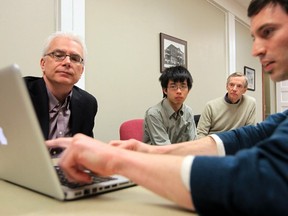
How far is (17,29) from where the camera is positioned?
1.92m

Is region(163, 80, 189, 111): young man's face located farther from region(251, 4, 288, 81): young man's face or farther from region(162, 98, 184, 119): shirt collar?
region(251, 4, 288, 81): young man's face

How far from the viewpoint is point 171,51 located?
10.9 feet

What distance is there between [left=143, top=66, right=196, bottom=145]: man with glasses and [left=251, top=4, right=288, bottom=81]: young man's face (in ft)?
4.31

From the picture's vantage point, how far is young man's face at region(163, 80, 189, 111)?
2.22m

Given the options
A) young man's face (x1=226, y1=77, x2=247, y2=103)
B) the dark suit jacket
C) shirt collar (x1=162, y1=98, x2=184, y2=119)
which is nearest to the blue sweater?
the dark suit jacket

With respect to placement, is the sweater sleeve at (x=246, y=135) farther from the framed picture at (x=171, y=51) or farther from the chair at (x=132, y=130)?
the framed picture at (x=171, y=51)

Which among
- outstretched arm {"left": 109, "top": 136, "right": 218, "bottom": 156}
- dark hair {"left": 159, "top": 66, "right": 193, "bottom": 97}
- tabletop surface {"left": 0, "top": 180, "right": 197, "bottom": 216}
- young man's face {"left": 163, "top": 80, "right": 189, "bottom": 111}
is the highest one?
dark hair {"left": 159, "top": 66, "right": 193, "bottom": 97}

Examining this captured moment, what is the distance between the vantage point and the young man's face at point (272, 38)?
730 mm

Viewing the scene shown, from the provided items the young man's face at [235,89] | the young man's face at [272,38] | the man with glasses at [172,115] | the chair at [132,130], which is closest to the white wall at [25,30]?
the chair at [132,130]

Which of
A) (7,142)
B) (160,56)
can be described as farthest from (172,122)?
(7,142)

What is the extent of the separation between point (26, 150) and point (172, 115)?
1.71 metres

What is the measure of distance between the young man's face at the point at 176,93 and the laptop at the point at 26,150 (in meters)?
1.56

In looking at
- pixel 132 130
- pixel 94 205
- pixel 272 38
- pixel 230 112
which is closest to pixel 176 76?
pixel 132 130

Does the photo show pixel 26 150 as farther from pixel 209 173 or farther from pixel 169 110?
pixel 169 110
